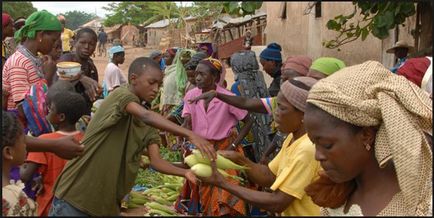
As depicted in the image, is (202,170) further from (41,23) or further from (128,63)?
(128,63)

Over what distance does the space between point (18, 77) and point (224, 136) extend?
5.99ft

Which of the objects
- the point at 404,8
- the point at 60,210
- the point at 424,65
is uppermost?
the point at 404,8

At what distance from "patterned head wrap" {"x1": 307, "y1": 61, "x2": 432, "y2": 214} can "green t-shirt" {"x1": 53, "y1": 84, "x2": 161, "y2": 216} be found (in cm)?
160

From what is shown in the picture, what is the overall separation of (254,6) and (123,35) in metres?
40.2

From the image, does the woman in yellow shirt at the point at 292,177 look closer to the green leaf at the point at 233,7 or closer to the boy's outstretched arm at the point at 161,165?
the boy's outstretched arm at the point at 161,165

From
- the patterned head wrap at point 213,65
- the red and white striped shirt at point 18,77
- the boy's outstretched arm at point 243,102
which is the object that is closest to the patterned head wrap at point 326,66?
the boy's outstretched arm at point 243,102

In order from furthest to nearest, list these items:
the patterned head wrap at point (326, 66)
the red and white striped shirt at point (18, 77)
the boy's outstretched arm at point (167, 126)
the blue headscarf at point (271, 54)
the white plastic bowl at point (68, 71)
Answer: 1. the blue headscarf at point (271, 54)
2. the white plastic bowl at point (68, 71)
3. the red and white striped shirt at point (18, 77)
4. the patterned head wrap at point (326, 66)
5. the boy's outstretched arm at point (167, 126)

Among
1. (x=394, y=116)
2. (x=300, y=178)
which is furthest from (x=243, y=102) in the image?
(x=394, y=116)

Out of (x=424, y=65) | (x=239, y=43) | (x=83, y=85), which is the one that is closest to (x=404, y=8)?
(x=424, y=65)

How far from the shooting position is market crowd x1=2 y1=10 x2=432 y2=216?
2.00 m

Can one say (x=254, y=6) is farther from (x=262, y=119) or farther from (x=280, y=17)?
(x=280, y=17)

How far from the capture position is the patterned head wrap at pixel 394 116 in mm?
1941

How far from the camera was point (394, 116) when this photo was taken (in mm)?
1963

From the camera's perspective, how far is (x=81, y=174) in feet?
11.0
